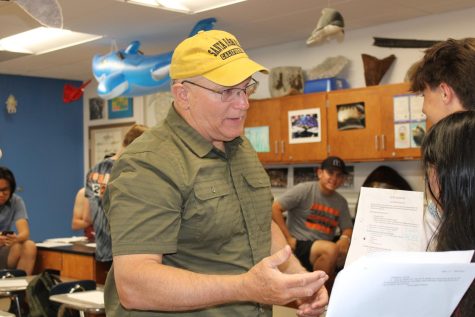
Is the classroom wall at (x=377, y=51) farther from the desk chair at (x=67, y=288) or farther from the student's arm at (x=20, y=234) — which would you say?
the desk chair at (x=67, y=288)

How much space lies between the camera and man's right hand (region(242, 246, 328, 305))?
1367 millimetres

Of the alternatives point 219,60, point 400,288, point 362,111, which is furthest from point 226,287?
point 362,111

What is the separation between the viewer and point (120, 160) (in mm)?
1724

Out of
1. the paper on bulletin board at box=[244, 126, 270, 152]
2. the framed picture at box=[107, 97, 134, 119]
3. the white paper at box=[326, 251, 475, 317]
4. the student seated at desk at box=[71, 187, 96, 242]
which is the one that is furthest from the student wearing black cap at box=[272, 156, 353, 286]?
the white paper at box=[326, 251, 475, 317]

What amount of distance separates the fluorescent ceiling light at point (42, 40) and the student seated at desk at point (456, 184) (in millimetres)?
5387

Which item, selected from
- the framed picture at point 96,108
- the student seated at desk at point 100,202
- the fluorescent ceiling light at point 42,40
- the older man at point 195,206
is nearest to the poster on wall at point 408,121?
the student seated at desk at point 100,202

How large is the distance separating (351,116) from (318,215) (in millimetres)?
974

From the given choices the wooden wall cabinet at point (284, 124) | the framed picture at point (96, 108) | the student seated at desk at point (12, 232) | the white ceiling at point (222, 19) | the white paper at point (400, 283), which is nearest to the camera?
the white paper at point (400, 283)

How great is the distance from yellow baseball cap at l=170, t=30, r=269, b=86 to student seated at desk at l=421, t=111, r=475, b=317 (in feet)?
1.84

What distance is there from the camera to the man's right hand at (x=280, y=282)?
1367 mm

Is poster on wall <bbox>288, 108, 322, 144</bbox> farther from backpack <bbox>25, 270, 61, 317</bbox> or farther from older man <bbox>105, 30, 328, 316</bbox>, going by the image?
older man <bbox>105, 30, 328, 316</bbox>

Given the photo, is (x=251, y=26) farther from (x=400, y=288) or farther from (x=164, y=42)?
(x=400, y=288)

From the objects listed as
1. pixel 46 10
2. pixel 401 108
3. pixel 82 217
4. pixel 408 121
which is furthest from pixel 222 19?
pixel 46 10

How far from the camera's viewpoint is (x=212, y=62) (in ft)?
5.82
